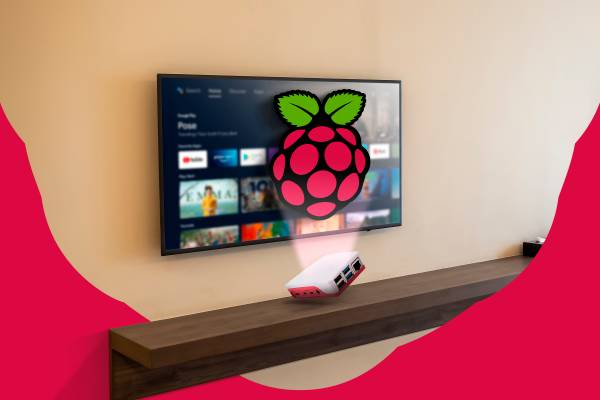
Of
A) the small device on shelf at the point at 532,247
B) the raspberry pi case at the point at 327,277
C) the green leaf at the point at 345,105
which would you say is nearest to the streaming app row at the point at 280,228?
the raspberry pi case at the point at 327,277

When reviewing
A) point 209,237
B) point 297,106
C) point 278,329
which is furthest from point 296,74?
point 278,329

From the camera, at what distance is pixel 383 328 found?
348cm

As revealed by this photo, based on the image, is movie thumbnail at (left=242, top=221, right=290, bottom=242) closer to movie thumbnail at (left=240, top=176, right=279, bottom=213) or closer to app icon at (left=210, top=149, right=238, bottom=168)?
movie thumbnail at (left=240, top=176, right=279, bottom=213)

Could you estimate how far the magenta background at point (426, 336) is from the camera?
258cm

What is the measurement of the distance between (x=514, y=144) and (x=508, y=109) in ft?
0.61

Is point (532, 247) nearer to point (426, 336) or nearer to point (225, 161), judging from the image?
point (426, 336)

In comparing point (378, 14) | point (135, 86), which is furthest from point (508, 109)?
point (135, 86)

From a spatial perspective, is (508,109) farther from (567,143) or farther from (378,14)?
(378,14)

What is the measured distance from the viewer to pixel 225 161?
2.96 meters

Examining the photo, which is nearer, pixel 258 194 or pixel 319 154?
pixel 258 194

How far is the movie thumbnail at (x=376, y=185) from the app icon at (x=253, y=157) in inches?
21.1

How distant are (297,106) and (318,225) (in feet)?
1.67

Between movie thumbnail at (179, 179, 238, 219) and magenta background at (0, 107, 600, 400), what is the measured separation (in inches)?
17.3

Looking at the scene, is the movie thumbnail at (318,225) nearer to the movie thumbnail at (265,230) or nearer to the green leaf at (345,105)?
the movie thumbnail at (265,230)
